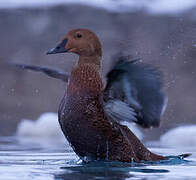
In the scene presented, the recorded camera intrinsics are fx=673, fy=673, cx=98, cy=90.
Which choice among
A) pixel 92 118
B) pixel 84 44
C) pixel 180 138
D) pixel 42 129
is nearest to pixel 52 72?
pixel 84 44

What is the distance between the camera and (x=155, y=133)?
8656mm

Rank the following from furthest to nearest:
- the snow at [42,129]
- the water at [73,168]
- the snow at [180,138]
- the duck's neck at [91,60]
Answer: the snow at [42,129]
the snow at [180,138]
the duck's neck at [91,60]
the water at [73,168]

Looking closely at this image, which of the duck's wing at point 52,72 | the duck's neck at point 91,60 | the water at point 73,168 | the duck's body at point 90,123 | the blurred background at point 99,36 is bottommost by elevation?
the water at point 73,168

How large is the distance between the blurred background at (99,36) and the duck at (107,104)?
133 inches

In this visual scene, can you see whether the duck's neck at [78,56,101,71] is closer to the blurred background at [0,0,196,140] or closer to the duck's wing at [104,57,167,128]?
the duck's wing at [104,57,167,128]

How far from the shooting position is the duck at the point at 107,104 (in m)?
4.61

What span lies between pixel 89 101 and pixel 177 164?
83cm

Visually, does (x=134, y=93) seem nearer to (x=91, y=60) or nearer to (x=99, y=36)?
(x=91, y=60)

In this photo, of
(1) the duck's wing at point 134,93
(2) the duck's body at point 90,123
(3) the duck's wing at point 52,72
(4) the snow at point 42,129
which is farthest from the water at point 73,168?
(4) the snow at point 42,129

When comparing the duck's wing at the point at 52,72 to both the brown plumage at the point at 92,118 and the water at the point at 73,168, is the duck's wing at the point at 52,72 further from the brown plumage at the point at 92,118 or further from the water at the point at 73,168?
the brown plumage at the point at 92,118

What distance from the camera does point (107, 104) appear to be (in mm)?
4758

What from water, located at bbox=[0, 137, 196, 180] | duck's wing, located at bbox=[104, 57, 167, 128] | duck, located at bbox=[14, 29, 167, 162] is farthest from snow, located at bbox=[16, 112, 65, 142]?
duck's wing, located at bbox=[104, 57, 167, 128]

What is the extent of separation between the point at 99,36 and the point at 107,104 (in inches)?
330

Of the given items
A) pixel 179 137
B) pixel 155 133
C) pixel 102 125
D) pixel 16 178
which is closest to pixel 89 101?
pixel 102 125
